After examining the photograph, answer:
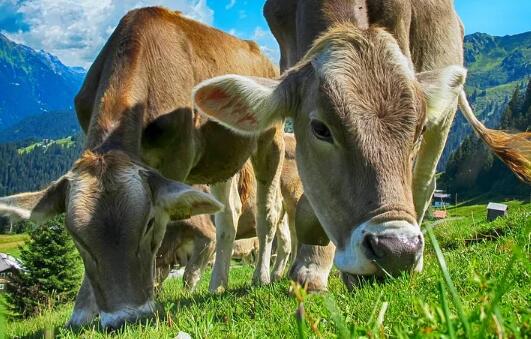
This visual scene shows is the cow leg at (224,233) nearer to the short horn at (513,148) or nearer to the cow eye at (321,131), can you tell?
the short horn at (513,148)

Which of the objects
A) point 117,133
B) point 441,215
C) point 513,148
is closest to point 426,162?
point 513,148

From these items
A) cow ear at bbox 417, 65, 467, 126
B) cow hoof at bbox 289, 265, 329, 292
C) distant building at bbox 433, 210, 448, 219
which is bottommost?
→ distant building at bbox 433, 210, 448, 219

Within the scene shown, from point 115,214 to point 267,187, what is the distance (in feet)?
19.6

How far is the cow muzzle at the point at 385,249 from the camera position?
3695mm

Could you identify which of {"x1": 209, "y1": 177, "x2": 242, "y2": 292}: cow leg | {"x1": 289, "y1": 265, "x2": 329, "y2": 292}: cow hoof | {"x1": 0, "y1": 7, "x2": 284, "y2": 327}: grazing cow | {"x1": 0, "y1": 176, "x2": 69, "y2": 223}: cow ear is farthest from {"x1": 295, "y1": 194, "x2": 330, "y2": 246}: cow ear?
{"x1": 209, "y1": 177, "x2": 242, "y2": 292}: cow leg

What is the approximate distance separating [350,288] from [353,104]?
1422mm

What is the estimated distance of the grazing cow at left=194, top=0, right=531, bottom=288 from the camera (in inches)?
160

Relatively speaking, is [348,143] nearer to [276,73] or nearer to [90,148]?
[90,148]

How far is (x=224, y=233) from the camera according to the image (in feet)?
34.7

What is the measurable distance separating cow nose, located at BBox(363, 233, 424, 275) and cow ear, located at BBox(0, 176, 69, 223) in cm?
316

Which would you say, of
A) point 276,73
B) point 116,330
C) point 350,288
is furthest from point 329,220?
point 276,73

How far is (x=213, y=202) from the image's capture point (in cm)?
581

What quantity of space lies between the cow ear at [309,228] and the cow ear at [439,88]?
1424 millimetres

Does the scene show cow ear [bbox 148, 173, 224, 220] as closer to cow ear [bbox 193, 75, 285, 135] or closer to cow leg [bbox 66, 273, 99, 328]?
cow ear [bbox 193, 75, 285, 135]
